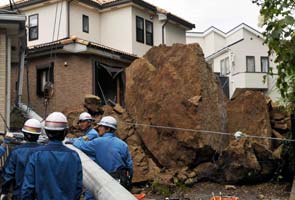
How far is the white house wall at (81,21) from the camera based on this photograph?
2275 cm

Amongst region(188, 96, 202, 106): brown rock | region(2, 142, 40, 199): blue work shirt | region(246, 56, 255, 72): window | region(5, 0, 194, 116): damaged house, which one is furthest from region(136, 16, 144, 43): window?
region(2, 142, 40, 199): blue work shirt

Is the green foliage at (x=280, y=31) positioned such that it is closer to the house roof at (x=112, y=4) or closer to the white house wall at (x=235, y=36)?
the house roof at (x=112, y=4)

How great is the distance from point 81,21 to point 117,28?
6.72ft

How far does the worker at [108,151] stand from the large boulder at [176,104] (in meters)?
5.42

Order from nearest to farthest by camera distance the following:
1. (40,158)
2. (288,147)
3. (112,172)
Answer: (40,158), (112,172), (288,147)

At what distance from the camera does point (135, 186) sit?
1160cm

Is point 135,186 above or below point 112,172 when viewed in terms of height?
below

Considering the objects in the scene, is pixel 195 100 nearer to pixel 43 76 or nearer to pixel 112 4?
pixel 43 76

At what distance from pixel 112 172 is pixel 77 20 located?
57.6 feet

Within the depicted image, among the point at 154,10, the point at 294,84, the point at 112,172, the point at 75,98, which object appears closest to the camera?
the point at 112,172

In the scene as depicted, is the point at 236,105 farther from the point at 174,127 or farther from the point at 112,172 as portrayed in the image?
the point at 112,172

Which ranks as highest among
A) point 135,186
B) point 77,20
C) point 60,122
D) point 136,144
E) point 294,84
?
point 77,20

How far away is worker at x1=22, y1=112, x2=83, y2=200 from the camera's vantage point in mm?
4457

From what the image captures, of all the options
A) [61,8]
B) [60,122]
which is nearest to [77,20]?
[61,8]
